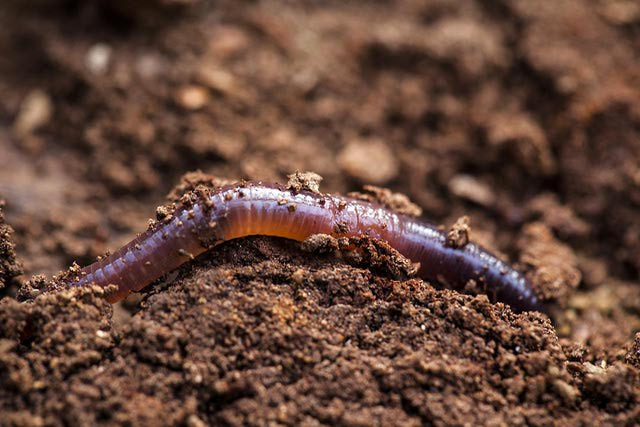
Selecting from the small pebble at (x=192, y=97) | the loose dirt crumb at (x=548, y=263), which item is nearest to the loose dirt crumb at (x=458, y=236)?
the loose dirt crumb at (x=548, y=263)

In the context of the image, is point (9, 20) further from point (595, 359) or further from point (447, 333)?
point (595, 359)

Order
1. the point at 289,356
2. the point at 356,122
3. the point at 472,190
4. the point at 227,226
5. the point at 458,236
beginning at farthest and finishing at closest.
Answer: the point at 356,122, the point at 472,190, the point at 458,236, the point at 227,226, the point at 289,356

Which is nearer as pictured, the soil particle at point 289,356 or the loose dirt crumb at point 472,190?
the soil particle at point 289,356

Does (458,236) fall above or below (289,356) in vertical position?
above

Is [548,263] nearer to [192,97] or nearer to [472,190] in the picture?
[472,190]

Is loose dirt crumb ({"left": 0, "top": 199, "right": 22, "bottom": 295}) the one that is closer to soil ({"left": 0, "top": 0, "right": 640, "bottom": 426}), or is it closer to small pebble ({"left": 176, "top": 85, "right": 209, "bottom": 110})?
soil ({"left": 0, "top": 0, "right": 640, "bottom": 426})

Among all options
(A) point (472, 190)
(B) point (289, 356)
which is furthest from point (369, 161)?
(B) point (289, 356)

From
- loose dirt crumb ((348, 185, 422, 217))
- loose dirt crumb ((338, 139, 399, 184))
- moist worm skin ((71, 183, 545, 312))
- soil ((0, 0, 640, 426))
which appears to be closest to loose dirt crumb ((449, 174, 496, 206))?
soil ((0, 0, 640, 426))

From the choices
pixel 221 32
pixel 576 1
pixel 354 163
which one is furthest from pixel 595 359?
pixel 221 32

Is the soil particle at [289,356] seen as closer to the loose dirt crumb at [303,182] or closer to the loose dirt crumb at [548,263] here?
the loose dirt crumb at [303,182]
